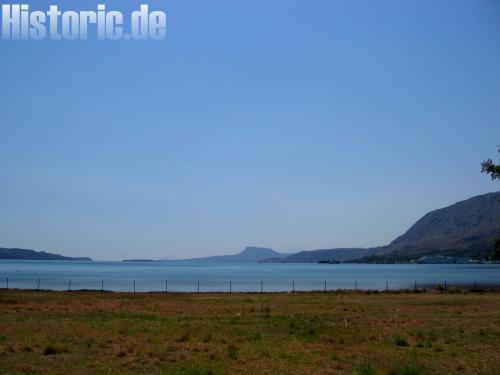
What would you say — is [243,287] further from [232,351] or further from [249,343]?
[232,351]

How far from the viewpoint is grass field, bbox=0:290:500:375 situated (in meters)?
17.8

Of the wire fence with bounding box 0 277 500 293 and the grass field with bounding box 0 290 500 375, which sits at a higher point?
the grass field with bounding box 0 290 500 375

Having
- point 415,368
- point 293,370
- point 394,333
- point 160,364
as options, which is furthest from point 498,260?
point 160,364

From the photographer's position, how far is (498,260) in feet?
86.1

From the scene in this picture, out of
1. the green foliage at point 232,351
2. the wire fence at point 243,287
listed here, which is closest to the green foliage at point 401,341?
the green foliage at point 232,351

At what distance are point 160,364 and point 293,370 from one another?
4630 millimetres

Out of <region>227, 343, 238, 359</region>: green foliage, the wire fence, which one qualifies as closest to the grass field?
<region>227, 343, 238, 359</region>: green foliage

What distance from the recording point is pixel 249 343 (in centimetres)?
2297

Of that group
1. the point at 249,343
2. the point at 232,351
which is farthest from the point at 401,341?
the point at 232,351

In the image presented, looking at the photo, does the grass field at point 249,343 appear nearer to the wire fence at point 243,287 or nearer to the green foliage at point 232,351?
the green foliage at point 232,351

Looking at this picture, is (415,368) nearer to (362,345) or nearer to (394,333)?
(362,345)

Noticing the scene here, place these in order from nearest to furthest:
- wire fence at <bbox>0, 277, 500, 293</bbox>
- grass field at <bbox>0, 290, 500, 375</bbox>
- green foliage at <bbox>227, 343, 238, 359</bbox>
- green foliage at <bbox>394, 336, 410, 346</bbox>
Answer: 1. grass field at <bbox>0, 290, 500, 375</bbox>
2. green foliage at <bbox>227, 343, 238, 359</bbox>
3. green foliage at <bbox>394, 336, 410, 346</bbox>
4. wire fence at <bbox>0, 277, 500, 293</bbox>

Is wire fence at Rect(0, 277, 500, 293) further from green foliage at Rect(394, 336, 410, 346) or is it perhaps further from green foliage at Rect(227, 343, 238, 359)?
green foliage at Rect(227, 343, 238, 359)

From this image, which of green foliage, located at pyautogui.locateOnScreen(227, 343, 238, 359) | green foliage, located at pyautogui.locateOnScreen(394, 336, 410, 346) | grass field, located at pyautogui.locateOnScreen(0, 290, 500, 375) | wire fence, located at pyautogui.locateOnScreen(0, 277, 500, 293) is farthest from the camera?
wire fence, located at pyautogui.locateOnScreen(0, 277, 500, 293)
